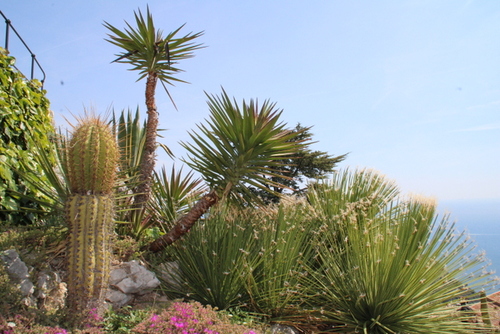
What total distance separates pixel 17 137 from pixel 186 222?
2.65 metres

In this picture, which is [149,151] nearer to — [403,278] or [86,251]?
[86,251]

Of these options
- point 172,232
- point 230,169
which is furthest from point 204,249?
point 230,169

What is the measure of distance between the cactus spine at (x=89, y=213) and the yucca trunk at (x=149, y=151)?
1.87 meters

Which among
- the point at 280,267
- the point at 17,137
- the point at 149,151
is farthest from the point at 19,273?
the point at 280,267

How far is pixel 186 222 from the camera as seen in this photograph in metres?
4.70

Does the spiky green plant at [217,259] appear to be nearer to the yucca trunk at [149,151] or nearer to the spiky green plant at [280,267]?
the spiky green plant at [280,267]

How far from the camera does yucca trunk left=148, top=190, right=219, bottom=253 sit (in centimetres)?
470

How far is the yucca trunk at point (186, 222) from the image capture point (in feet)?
15.4

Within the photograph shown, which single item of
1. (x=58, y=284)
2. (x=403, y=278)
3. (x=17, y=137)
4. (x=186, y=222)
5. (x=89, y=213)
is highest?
(x=17, y=137)

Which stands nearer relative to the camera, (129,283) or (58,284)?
(58,284)

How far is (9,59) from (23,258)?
9.21ft

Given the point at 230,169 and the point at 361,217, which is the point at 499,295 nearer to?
the point at 361,217

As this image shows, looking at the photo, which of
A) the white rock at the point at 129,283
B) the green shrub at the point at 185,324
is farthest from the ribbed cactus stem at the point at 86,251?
the white rock at the point at 129,283

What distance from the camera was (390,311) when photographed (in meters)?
3.66
